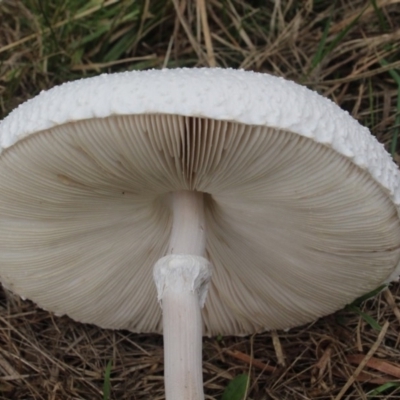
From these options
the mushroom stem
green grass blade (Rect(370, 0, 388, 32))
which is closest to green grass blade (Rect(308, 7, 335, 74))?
green grass blade (Rect(370, 0, 388, 32))

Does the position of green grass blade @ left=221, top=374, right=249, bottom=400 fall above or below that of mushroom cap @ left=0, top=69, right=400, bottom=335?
below

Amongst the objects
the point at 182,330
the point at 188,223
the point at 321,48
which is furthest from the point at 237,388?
the point at 321,48

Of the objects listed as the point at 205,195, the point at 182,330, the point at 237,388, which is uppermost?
the point at 205,195

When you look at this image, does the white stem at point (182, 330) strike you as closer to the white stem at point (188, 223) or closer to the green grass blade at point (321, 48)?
the white stem at point (188, 223)

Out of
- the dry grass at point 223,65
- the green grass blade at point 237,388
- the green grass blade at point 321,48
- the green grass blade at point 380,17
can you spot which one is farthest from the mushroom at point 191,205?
the green grass blade at point 380,17

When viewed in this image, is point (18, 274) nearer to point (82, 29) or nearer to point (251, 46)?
point (82, 29)

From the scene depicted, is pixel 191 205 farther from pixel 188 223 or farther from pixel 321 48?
pixel 321 48

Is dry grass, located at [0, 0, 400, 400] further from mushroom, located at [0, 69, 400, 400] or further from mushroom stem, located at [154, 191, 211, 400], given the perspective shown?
mushroom stem, located at [154, 191, 211, 400]
